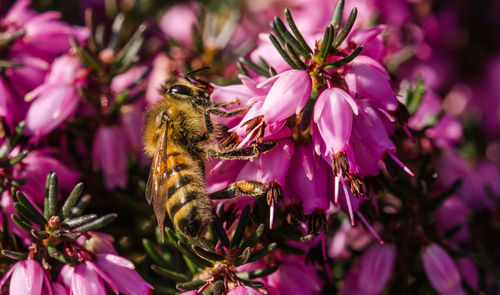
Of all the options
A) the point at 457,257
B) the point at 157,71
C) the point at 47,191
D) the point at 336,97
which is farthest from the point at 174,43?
the point at 457,257

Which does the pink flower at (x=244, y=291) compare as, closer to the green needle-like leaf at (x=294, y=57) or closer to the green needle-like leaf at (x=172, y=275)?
the green needle-like leaf at (x=172, y=275)

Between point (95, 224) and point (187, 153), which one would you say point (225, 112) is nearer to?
point (187, 153)

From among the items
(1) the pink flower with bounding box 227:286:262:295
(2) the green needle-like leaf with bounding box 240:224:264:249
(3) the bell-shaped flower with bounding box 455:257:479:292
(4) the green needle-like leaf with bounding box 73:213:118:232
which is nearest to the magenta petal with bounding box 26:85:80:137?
(4) the green needle-like leaf with bounding box 73:213:118:232

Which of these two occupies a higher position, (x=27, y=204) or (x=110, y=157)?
(x=27, y=204)

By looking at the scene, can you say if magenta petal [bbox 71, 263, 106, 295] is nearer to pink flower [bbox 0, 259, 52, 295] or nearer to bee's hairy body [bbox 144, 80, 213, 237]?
pink flower [bbox 0, 259, 52, 295]

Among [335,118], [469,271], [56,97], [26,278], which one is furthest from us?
[469,271]

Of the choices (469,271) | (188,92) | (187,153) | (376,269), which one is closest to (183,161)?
(187,153)
